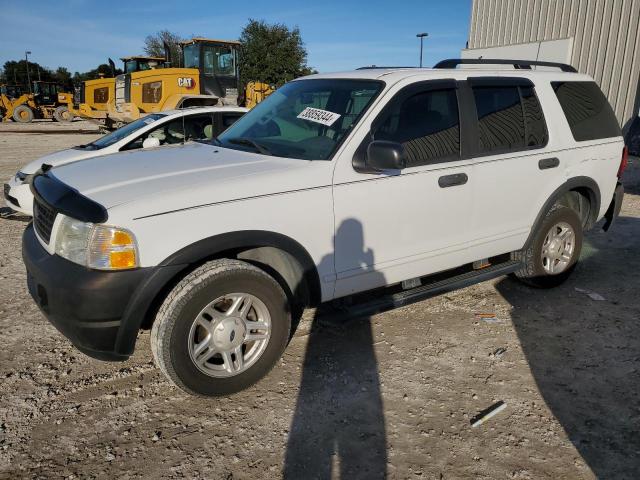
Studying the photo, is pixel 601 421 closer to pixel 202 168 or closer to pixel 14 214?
pixel 202 168

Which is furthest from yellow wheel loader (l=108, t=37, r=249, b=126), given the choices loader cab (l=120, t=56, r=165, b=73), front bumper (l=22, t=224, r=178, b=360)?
front bumper (l=22, t=224, r=178, b=360)

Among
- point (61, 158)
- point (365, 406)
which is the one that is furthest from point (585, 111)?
point (61, 158)

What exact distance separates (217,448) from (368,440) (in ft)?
2.65

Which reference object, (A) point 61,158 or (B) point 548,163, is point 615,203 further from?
(A) point 61,158

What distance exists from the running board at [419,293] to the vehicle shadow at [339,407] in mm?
132

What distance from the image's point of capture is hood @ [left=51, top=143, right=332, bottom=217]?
2796 mm

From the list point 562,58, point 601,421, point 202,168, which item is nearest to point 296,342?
point 202,168

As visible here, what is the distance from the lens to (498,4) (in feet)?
55.2

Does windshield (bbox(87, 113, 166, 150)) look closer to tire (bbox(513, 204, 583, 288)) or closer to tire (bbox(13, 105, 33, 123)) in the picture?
tire (bbox(513, 204, 583, 288))

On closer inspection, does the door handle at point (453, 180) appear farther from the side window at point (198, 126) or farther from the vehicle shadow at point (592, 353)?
the side window at point (198, 126)

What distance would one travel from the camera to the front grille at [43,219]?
303 centimetres

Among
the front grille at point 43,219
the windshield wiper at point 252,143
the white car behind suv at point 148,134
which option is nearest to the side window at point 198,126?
the white car behind suv at point 148,134

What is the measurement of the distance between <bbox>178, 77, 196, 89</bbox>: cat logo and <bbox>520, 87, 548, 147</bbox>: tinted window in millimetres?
15059

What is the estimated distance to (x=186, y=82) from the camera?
1747cm
